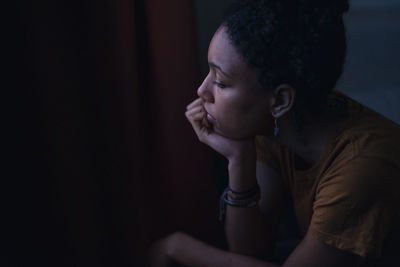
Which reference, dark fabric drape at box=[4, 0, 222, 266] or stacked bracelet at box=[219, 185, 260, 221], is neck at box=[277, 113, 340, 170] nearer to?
stacked bracelet at box=[219, 185, 260, 221]

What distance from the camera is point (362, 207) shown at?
0.71 metres

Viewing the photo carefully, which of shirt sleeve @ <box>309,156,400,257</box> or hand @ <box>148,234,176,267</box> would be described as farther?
hand @ <box>148,234,176,267</box>

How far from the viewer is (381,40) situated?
1.55 metres

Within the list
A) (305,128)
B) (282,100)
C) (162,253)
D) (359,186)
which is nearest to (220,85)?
(282,100)

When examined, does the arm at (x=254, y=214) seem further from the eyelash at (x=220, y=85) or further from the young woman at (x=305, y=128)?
the eyelash at (x=220, y=85)

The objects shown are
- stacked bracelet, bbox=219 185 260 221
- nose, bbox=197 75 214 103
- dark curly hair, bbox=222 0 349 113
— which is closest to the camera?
dark curly hair, bbox=222 0 349 113

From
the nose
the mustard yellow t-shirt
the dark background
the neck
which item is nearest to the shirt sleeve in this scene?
the mustard yellow t-shirt

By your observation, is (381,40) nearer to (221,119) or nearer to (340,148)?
(340,148)

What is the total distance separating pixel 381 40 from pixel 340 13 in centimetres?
100

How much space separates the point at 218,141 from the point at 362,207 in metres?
0.37

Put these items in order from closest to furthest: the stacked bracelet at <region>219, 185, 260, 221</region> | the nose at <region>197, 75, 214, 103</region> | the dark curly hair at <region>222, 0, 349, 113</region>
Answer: the dark curly hair at <region>222, 0, 349, 113</region> → the nose at <region>197, 75, 214, 103</region> → the stacked bracelet at <region>219, 185, 260, 221</region>

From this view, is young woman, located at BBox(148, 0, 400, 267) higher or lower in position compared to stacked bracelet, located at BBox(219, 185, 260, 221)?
higher

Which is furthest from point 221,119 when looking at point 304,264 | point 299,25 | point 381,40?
point 381,40

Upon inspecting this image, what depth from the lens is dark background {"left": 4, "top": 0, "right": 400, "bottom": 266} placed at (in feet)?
2.79
